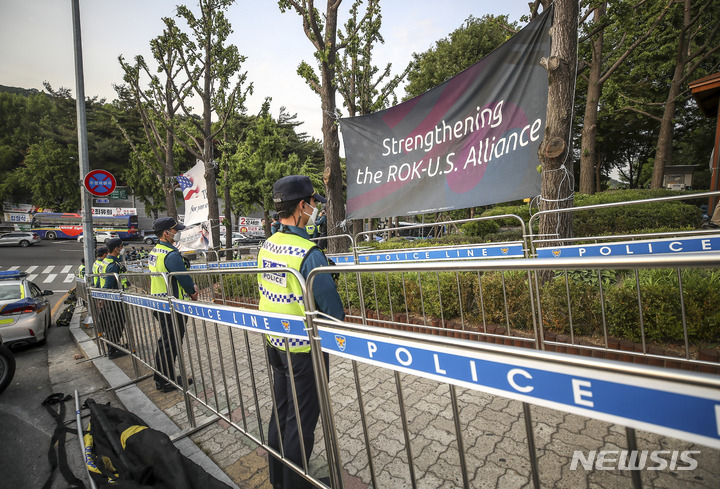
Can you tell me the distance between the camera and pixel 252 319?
225cm

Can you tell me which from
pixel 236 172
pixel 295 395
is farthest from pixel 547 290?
pixel 236 172

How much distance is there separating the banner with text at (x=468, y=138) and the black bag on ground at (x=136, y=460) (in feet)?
13.0

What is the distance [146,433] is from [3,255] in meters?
33.6

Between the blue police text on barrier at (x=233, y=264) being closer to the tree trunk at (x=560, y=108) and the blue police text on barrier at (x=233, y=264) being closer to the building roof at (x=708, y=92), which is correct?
the tree trunk at (x=560, y=108)

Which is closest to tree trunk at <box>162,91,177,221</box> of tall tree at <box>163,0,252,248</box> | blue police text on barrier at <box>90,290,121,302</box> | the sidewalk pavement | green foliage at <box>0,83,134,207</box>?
tall tree at <box>163,0,252,248</box>

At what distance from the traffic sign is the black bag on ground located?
6.33 m

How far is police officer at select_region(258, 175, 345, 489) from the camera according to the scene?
2.08 meters

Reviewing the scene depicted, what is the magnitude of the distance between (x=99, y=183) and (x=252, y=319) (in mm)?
7465

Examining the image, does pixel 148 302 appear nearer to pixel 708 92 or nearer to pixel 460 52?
pixel 708 92

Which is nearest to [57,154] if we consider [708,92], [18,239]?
[18,239]

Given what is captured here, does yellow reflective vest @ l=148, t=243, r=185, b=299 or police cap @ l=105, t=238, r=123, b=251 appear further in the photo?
police cap @ l=105, t=238, r=123, b=251

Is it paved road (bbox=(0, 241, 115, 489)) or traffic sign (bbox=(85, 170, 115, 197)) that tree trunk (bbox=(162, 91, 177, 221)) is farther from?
paved road (bbox=(0, 241, 115, 489))

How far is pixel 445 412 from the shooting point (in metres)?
3.02

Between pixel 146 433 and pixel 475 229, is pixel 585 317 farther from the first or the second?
pixel 475 229
